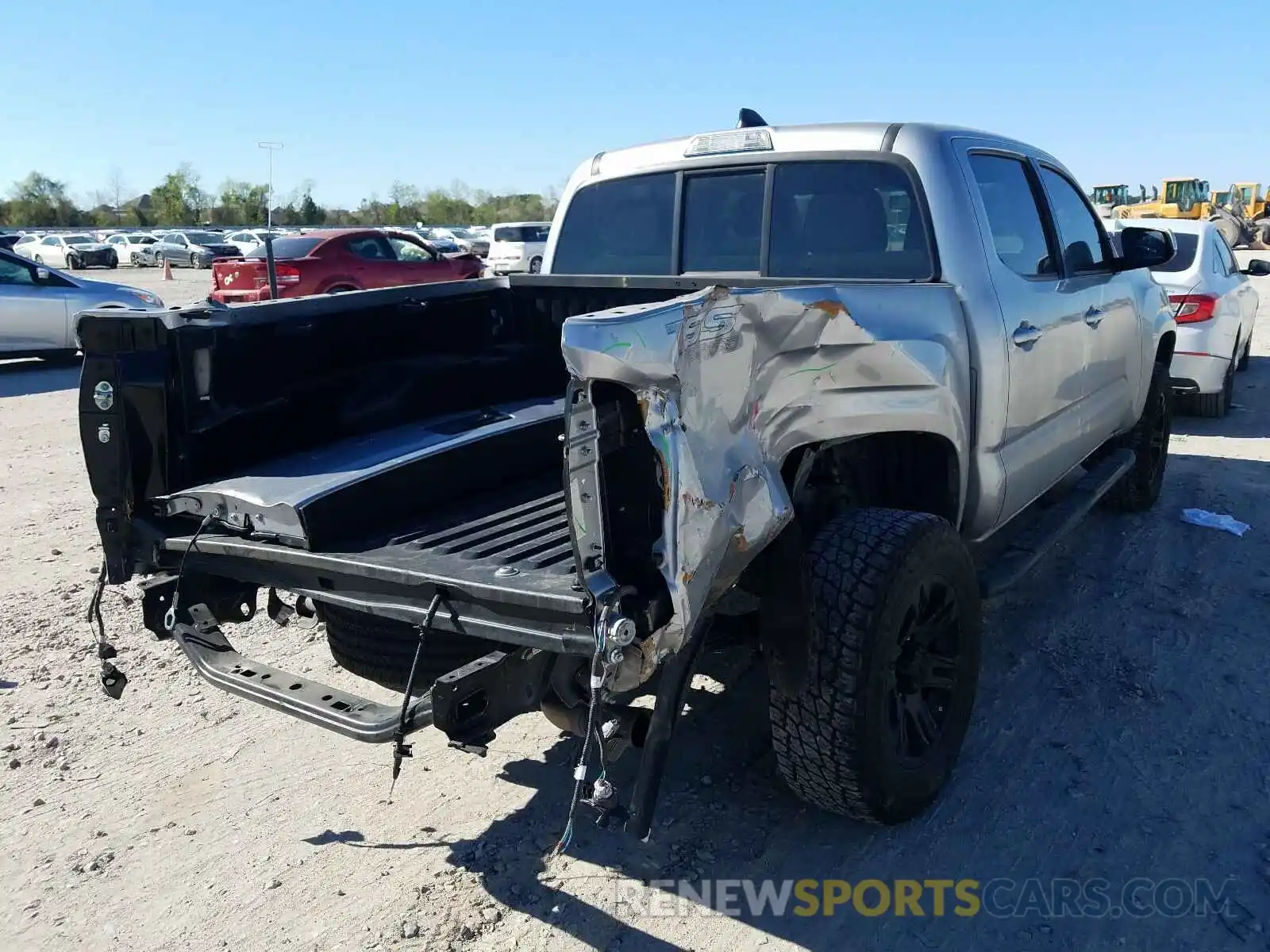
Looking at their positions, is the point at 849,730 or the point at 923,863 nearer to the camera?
the point at 849,730

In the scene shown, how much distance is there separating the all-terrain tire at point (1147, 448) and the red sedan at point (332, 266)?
12.1 meters

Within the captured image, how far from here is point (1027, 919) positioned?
8.80 ft

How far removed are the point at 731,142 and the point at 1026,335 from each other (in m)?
1.40

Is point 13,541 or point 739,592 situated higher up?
point 739,592

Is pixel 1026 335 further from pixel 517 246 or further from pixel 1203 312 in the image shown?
pixel 517 246

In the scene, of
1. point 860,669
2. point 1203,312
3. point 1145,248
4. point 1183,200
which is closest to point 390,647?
point 860,669

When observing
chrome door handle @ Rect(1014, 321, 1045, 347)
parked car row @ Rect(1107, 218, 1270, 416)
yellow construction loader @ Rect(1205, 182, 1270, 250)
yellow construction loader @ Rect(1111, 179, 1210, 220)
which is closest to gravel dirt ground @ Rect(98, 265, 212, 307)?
parked car row @ Rect(1107, 218, 1270, 416)

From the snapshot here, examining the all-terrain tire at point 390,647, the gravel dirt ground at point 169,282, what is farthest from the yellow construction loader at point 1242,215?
the all-terrain tire at point 390,647

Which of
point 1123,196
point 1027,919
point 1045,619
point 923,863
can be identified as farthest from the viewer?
point 1123,196

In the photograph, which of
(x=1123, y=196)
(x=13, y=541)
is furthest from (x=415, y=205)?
(x=13, y=541)

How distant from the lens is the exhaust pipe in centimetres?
239

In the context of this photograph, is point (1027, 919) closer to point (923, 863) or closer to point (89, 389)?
point (923, 863)

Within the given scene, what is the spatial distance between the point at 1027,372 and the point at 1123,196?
49.0 metres

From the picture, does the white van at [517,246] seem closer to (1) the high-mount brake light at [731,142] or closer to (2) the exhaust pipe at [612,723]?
(1) the high-mount brake light at [731,142]
